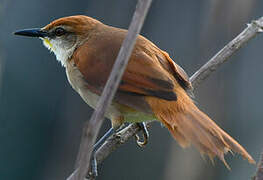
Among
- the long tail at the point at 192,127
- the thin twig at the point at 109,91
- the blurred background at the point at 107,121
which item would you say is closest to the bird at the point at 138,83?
the long tail at the point at 192,127

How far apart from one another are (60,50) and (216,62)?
1.42m

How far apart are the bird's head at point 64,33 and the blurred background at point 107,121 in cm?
117

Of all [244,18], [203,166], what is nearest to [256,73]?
[244,18]

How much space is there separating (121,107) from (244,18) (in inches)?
109

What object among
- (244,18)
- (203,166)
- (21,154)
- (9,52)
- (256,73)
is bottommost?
(21,154)

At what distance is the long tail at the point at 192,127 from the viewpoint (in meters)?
2.72

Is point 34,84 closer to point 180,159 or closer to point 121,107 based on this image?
point 180,159

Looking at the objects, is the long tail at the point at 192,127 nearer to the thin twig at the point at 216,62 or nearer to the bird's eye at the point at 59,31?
the thin twig at the point at 216,62

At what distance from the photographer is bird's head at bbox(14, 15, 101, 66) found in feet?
12.9

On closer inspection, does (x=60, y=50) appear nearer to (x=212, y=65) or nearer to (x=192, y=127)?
(x=212, y=65)

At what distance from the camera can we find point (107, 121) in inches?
196

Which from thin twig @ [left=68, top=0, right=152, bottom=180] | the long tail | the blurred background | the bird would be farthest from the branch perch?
the blurred background

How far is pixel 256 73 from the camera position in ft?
18.7

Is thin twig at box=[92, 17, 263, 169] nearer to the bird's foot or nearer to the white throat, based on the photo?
the bird's foot
